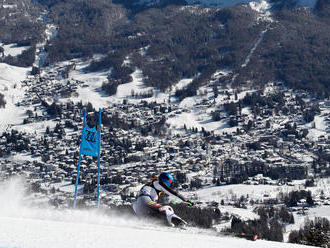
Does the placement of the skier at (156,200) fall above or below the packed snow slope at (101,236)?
above

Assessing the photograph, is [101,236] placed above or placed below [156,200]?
below

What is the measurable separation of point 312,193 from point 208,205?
31.8 m

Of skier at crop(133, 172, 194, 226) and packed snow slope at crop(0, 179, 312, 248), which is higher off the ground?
skier at crop(133, 172, 194, 226)

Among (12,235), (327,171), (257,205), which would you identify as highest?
(327,171)

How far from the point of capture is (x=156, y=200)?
14.3m

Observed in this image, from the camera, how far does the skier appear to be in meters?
13.6

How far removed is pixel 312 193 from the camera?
141250 millimetres

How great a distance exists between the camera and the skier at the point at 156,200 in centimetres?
1359

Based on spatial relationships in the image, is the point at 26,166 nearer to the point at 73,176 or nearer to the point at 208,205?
the point at 73,176

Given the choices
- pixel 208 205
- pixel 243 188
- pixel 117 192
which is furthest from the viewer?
pixel 243 188

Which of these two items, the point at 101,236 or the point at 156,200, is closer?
the point at 101,236

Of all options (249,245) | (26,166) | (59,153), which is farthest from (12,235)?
(59,153)

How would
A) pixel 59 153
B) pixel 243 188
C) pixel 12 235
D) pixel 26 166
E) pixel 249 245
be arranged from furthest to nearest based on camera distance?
1. pixel 59 153
2. pixel 26 166
3. pixel 243 188
4. pixel 249 245
5. pixel 12 235

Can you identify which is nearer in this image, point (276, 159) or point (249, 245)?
point (249, 245)
